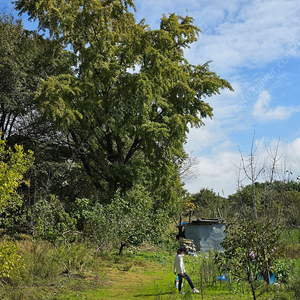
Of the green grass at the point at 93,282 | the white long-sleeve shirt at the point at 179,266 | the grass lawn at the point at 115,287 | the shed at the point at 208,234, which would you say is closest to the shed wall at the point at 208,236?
the shed at the point at 208,234

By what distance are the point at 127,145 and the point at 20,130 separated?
23.4ft

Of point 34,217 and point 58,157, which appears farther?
point 58,157

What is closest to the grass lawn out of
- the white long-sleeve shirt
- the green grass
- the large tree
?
the green grass

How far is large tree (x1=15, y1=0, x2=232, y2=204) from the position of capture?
16.4m

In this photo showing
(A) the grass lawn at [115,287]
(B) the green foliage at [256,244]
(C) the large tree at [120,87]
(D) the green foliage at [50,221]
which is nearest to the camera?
(B) the green foliage at [256,244]

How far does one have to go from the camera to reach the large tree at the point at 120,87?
16.4 metres

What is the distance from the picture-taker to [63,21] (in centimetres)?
1694

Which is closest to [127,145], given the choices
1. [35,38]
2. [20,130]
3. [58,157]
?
[58,157]

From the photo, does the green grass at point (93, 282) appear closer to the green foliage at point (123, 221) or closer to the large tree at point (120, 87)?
the green foliage at point (123, 221)

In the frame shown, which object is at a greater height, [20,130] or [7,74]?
[7,74]

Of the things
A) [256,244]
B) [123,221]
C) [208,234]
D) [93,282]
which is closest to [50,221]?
[123,221]

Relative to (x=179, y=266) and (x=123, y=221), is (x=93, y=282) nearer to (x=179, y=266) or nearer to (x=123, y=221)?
(x=179, y=266)

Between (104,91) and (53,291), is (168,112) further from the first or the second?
(53,291)

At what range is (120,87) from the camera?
17.0 m
